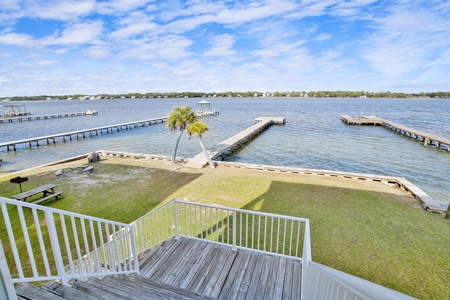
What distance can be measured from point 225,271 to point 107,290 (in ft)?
7.02

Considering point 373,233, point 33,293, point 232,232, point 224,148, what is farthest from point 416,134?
point 33,293

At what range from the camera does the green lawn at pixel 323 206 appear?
5.69 m

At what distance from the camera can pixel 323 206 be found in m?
8.78

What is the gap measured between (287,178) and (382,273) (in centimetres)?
674

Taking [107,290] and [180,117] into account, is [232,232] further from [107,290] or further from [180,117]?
[180,117]

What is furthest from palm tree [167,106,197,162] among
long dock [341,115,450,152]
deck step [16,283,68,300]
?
long dock [341,115,450,152]

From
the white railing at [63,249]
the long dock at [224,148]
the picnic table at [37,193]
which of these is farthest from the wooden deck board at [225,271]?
the long dock at [224,148]

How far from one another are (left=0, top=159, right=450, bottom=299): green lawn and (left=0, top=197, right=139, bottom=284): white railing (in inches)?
59.8

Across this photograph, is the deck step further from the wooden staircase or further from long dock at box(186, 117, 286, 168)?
long dock at box(186, 117, 286, 168)

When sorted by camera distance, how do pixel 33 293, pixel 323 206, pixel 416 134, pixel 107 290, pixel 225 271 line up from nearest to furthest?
pixel 33 293 → pixel 107 290 → pixel 225 271 → pixel 323 206 → pixel 416 134

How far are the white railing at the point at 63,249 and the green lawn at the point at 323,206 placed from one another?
1.52 meters

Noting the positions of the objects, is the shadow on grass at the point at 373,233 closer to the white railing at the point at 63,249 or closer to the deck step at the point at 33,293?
the white railing at the point at 63,249

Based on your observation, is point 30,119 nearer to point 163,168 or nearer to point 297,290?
point 163,168

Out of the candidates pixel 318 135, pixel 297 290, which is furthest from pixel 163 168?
pixel 318 135
